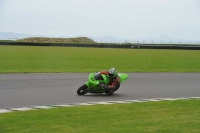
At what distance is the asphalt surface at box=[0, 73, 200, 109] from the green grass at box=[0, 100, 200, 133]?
1623 mm

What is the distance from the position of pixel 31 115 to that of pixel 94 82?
4.29 meters

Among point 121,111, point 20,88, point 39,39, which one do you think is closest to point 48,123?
point 121,111

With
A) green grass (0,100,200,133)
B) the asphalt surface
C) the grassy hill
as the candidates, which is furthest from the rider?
the grassy hill

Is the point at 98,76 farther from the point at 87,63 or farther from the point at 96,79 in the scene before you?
the point at 87,63

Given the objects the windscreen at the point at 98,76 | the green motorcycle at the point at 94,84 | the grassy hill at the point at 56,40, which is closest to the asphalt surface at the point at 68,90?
the green motorcycle at the point at 94,84

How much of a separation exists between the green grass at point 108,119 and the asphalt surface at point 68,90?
5.33 ft

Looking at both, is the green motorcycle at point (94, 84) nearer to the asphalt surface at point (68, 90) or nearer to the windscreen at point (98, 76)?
the windscreen at point (98, 76)

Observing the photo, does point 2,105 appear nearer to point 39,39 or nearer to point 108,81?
point 108,81

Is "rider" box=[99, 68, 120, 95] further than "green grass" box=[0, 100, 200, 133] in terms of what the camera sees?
Yes

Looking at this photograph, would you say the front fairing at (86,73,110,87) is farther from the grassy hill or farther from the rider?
the grassy hill

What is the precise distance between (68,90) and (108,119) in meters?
5.70

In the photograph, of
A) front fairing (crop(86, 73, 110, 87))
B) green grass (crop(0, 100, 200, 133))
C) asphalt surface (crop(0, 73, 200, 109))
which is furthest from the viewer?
front fairing (crop(86, 73, 110, 87))

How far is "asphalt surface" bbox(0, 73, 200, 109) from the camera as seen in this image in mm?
12062

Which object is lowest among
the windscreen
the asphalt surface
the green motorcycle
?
the asphalt surface
